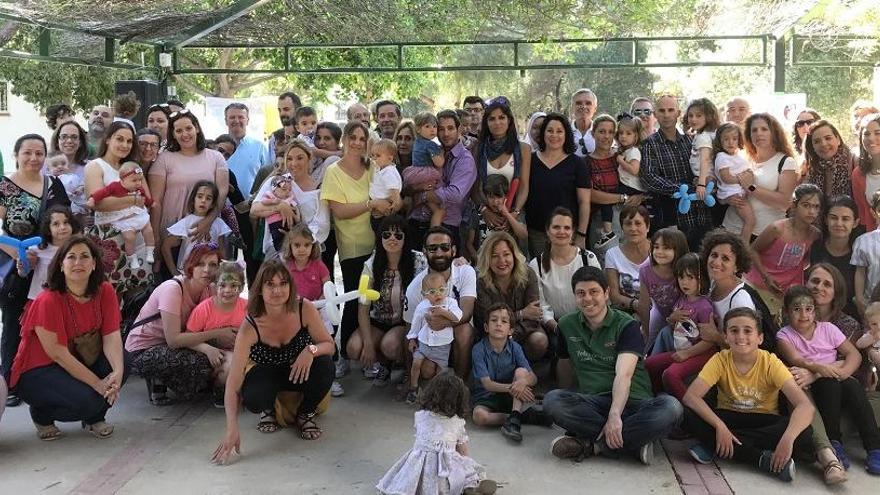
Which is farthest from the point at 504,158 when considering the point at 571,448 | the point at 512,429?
the point at 571,448

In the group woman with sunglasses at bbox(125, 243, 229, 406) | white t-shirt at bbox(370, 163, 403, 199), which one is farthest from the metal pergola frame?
woman with sunglasses at bbox(125, 243, 229, 406)

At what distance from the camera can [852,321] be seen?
447cm

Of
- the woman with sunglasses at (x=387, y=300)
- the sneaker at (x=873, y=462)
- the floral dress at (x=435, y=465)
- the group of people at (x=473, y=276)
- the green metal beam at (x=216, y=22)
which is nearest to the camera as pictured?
the floral dress at (x=435, y=465)

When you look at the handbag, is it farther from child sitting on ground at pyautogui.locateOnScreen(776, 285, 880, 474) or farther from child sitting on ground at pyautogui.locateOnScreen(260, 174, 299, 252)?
child sitting on ground at pyautogui.locateOnScreen(776, 285, 880, 474)

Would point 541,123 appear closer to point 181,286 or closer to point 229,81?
point 181,286

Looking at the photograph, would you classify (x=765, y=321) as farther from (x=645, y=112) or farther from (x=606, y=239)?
(x=645, y=112)

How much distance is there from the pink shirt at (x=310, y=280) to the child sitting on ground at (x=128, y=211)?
1.07 m

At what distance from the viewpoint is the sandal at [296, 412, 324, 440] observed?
4.26 m

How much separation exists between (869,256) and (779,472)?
5.73 feet

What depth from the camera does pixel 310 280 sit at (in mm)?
4957

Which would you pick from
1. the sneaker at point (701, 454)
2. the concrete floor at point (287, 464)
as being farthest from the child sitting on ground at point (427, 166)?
the sneaker at point (701, 454)

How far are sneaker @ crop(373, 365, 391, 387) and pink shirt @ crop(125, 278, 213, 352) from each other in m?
1.26

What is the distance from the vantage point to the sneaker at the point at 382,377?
17.2 ft

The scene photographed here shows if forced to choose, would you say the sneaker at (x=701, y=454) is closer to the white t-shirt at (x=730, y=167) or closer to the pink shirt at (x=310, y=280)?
the white t-shirt at (x=730, y=167)
